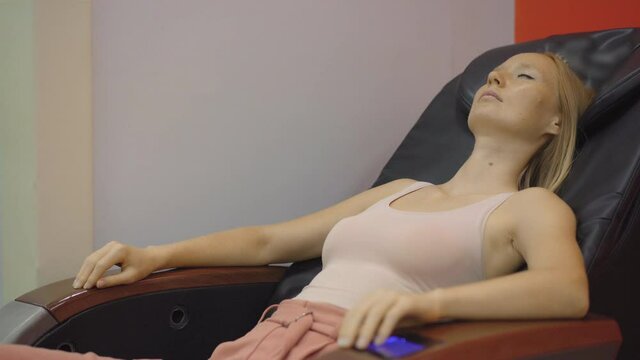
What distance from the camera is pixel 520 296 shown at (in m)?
1.06

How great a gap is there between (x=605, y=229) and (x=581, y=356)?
0.32 meters

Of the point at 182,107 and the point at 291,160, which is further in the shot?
the point at 291,160

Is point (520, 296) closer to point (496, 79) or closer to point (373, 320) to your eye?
point (373, 320)

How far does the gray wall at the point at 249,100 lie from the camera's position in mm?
1803

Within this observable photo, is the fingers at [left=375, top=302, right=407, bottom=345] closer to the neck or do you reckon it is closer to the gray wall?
the neck

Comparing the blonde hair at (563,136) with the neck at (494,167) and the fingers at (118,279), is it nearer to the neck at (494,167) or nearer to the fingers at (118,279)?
the neck at (494,167)

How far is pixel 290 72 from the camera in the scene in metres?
2.02

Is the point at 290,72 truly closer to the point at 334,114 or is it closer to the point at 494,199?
the point at 334,114

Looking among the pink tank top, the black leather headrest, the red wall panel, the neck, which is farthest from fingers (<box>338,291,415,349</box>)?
the red wall panel

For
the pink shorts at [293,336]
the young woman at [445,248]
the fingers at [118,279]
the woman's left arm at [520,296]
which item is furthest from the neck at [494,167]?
the fingers at [118,279]

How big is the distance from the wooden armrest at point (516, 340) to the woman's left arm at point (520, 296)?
0.06 feet

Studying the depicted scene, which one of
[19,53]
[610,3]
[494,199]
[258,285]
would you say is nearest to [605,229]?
[494,199]

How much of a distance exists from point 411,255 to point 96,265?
551mm

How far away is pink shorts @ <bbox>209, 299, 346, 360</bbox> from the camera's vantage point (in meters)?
1.20
